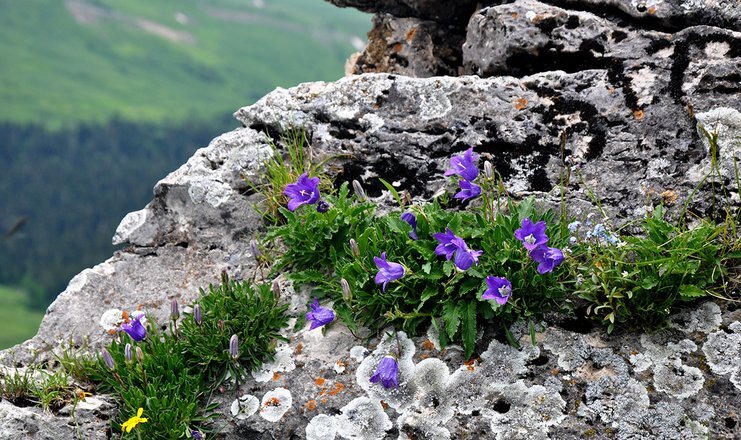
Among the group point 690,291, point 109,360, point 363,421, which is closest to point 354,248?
point 363,421

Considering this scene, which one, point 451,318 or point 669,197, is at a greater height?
point 669,197

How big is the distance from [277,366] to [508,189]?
8.20 feet

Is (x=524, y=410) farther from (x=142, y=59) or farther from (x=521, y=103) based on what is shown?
(x=142, y=59)

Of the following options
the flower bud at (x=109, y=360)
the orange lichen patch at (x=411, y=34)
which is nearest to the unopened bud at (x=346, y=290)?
the flower bud at (x=109, y=360)

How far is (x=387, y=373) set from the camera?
16.0 feet

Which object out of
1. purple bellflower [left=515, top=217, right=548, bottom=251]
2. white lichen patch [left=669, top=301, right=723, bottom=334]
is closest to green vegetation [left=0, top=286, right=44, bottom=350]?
purple bellflower [left=515, top=217, right=548, bottom=251]

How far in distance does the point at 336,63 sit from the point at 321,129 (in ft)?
425

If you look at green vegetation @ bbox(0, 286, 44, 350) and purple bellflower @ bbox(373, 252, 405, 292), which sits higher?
purple bellflower @ bbox(373, 252, 405, 292)

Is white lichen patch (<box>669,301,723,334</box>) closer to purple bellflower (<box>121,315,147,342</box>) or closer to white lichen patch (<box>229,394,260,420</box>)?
white lichen patch (<box>229,394,260,420</box>)

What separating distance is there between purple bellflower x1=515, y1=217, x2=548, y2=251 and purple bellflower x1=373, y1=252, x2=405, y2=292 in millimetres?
889

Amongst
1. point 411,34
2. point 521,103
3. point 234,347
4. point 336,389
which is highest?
point 411,34

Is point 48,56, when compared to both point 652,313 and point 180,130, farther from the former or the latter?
point 652,313

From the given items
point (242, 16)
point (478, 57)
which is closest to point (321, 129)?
point (478, 57)

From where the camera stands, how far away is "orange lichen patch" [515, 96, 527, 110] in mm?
6222
